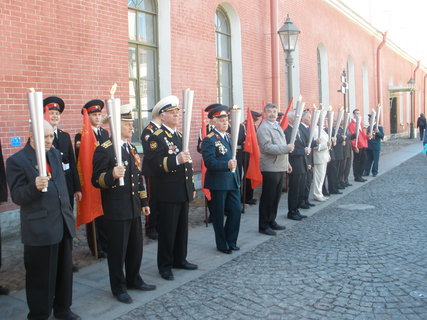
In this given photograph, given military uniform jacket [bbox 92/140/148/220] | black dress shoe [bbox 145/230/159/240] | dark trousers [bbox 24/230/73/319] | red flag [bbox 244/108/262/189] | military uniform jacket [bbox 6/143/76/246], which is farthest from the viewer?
red flag [bbox 244/108/262/189]

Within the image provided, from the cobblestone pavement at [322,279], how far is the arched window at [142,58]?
14.4ft

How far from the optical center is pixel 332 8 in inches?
799

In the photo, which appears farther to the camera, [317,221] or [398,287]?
[317,221]

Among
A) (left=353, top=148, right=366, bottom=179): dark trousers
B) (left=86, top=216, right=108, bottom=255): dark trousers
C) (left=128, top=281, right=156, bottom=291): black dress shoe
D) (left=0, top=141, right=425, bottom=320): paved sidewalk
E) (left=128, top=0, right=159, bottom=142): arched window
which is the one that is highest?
(left=128, top=0, right=159, bottom=142): arched window

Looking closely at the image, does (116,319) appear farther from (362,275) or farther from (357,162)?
(357,162)

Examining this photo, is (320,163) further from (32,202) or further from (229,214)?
(32,202)

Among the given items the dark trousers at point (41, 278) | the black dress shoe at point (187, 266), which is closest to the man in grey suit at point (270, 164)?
the black dress shoe at point (187, 266)

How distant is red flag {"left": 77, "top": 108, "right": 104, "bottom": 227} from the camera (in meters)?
5.64

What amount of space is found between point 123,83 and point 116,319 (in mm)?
5589

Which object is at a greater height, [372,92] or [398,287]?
[372,92]

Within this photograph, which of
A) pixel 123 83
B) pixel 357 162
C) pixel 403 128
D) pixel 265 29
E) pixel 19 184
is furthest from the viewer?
pixel 403 128

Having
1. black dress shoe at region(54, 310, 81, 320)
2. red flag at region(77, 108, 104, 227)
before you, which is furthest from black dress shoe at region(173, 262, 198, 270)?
black dress shoe at region(54, 310, 81, 320)

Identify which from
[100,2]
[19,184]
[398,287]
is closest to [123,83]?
[100,2]

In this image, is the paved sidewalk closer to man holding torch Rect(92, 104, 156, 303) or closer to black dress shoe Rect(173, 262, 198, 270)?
black dress shoe Rect(173, 262, 198, 270)
